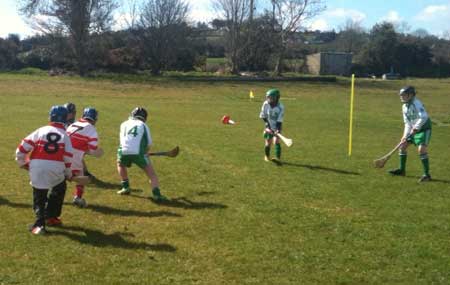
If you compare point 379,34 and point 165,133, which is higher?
point 379,34

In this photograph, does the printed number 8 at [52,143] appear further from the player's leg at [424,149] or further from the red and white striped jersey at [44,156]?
the player's leg at [424,149]

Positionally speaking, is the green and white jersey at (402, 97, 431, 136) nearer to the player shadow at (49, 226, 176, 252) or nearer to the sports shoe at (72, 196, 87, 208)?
the player shadow at (49, 226, 176, 252)

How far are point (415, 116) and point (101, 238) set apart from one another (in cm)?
757

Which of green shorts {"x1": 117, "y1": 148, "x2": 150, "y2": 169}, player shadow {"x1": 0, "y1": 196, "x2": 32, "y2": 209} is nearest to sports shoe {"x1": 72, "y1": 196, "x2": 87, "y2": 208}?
player shadow {"x1": 0, "y1": 196, "x2": 32, "y2": 209}

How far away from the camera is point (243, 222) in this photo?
813 cm

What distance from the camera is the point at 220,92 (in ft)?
146

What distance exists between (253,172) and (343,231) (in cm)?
459

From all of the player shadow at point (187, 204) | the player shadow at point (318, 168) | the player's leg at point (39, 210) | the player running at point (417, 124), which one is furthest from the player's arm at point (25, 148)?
the player running at point (417, 124)

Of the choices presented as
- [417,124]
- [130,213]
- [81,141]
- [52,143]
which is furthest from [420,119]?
[52,143]

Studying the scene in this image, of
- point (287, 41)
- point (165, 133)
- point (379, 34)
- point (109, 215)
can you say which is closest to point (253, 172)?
point (109, 215)

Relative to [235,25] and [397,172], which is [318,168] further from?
[235,25]

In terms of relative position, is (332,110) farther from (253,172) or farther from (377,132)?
(253,172)

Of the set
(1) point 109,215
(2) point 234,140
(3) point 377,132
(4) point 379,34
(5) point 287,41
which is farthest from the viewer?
(4) point 379,34

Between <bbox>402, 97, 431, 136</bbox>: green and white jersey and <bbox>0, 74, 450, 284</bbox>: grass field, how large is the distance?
3.89 feet
